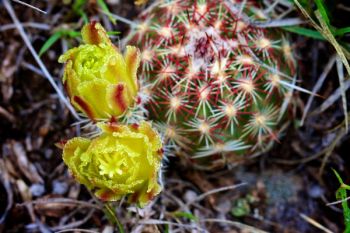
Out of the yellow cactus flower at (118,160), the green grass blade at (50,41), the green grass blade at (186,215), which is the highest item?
the green grass blade at (50,41)

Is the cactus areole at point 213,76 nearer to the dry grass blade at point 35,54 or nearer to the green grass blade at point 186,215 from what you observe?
the green grass blade at point 186,215

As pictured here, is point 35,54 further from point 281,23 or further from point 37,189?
point 281,23

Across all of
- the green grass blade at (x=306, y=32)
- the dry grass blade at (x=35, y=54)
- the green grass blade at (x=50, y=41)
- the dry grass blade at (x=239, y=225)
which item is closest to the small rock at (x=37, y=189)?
the dry grass blade at (x=35, y=54)

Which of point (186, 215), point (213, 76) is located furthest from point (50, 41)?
point (186, 215)

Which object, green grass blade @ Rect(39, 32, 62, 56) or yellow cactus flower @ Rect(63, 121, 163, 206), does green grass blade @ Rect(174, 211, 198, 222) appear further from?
green grass blade @ Rect(39, 32, 62, 56)

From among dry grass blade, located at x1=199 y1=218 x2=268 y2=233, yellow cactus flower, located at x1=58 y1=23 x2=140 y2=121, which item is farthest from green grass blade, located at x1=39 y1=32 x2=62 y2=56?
dry grass blade, located at x1=199 y1=218 x2=268 y2=233
